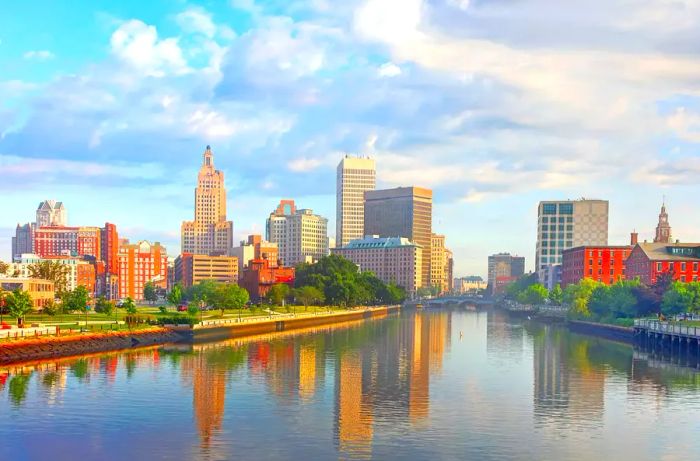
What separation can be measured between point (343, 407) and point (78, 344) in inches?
1916

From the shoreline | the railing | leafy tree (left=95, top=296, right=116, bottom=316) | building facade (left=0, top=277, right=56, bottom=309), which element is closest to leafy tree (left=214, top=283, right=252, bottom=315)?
the shoreline

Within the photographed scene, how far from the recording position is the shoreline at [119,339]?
3698 inches

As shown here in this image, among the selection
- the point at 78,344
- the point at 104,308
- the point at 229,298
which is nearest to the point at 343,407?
the point at 78,344

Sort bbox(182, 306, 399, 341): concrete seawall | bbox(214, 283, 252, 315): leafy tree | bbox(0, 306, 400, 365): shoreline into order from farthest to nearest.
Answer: bbox(214, 283, 252, 315): leafy tree → bbox(182, 306, 399, 341): concrete seawall → bbox(0, 306, 400, 365): shoreline

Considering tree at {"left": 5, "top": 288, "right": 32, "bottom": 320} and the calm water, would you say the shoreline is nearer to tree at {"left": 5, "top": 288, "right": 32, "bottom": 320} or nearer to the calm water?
the calm water

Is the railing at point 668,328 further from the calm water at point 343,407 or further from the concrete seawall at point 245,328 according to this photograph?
the concrete seawall at point 245,328

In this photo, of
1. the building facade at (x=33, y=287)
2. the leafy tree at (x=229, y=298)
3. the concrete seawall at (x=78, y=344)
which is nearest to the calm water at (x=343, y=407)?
the concrete seawall at (x=78, y=344)

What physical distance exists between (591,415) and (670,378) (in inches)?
1205

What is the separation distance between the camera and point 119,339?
4540 inches

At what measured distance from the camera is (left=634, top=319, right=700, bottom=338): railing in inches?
4696

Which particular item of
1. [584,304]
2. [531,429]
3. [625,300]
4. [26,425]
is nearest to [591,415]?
[531,429]

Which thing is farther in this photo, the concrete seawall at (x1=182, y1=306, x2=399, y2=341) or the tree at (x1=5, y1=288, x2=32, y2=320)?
the concrete seawall at (x1=182, y1=306, x2=399, y2=341)

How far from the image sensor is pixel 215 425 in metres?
61.2

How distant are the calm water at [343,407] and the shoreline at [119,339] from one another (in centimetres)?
368
